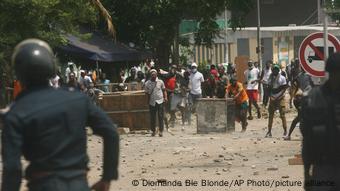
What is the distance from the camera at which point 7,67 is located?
69.8ft

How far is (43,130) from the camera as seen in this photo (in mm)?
4414

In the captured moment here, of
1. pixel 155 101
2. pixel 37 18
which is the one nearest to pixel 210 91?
pixel 155 101

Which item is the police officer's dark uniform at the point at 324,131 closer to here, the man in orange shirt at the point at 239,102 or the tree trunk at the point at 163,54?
the man in orange shirt at the point at 239,102

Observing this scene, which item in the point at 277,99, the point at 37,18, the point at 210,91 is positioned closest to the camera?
the point at 277,99

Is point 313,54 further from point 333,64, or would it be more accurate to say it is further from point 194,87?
point 194,87

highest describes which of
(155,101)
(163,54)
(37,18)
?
(37,18)

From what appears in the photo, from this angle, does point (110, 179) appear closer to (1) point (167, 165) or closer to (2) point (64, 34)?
(1) point (167, 165)

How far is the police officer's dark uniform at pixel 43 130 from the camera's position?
4.36 meters

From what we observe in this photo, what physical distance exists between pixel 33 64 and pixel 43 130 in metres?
0.34

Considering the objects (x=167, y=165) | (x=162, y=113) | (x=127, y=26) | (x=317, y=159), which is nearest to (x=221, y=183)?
(x=167, y=165)

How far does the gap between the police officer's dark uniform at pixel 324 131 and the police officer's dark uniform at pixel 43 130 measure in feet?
5.18

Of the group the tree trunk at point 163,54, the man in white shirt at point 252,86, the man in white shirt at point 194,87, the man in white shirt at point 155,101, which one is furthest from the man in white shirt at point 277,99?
the tree trunk at point 163,54

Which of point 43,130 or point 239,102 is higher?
point 43,130

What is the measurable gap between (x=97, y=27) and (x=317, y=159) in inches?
1071
